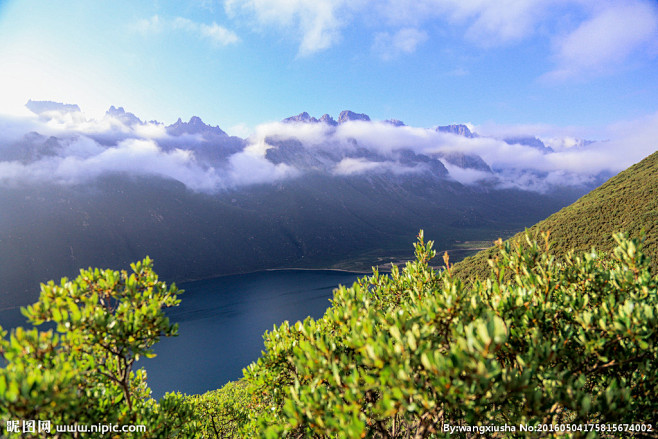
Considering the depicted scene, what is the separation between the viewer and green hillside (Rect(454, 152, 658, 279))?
166 feet

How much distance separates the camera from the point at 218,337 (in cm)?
12900

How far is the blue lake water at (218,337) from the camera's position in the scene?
9546cm

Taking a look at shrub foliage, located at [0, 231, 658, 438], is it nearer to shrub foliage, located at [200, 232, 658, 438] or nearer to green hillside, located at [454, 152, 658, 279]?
shrub foliage, located at [200, 232, 658, 438]

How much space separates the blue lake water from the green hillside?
6515 centimetres

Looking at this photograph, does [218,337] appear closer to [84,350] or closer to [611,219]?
[611,219]

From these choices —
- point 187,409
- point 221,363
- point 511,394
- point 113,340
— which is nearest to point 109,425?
point 113,340

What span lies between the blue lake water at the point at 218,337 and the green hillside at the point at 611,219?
65.1 meters

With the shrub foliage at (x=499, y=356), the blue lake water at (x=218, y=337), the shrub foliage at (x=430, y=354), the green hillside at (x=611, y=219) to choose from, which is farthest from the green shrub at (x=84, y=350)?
the blue lake water at (x=218, y=337)

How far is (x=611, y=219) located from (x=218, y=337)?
135 m

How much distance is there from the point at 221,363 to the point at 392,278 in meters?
110

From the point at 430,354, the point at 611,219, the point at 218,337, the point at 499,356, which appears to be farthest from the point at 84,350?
the point at 218,337

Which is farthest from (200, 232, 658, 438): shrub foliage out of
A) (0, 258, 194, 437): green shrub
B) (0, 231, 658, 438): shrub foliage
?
(0, 258, 194, 437): green shrub

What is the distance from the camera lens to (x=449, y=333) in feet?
23.8

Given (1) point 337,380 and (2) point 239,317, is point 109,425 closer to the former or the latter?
(1) point 337,380
